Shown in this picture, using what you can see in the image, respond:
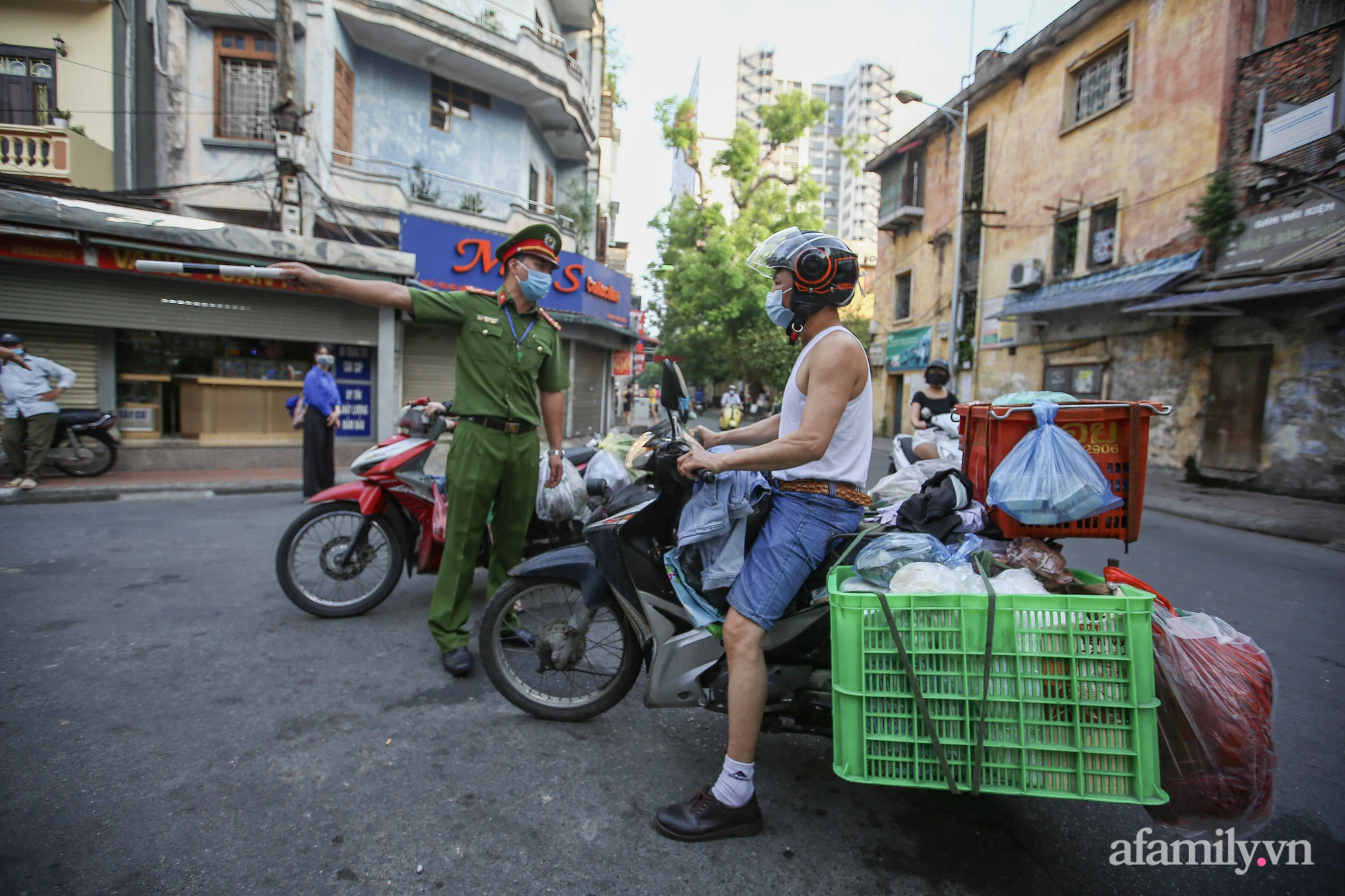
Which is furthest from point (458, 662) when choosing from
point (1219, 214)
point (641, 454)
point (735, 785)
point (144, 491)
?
point (1219, 214)

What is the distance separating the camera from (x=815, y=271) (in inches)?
86.7

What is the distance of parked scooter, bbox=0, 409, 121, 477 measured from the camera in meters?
8.82

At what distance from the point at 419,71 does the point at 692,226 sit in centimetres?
1578

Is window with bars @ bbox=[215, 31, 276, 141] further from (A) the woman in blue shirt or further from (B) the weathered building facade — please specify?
(B) the weathered building facade

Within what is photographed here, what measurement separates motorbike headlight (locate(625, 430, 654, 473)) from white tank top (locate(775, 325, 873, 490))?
1.67 feet

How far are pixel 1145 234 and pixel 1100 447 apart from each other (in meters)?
14.2

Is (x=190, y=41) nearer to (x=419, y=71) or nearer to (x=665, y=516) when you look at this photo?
(x=419, y=71)

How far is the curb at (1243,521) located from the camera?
7469 millimetres

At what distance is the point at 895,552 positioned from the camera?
2.06 meters

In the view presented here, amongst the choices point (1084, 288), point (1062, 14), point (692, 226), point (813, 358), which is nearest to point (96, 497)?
point (813, 358)

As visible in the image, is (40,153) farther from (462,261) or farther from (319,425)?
(319,425)

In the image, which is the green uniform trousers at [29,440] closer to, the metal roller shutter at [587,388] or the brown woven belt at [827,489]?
the brown woven belt at [827,489]

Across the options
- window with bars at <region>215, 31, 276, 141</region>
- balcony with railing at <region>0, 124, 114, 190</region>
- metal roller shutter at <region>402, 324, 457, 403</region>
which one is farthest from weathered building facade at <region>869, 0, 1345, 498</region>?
balcony with railing at <region>0, 124, 114, 190</region>

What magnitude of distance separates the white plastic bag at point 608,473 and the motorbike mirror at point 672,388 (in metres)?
1.79
